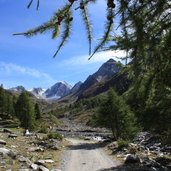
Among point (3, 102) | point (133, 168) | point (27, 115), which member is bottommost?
point (133, 168)

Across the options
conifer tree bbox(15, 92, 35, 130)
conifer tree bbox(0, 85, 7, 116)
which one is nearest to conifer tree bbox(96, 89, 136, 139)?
conifer tree bbox(15, 92, 35, 130)

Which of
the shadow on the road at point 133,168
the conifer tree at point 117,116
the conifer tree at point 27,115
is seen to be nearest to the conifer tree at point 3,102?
the conifer tree at point 27,115

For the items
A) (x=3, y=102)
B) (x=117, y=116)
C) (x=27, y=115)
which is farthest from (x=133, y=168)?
(x=3, y=102)

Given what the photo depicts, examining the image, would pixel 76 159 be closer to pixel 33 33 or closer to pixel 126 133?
pixel 126 133

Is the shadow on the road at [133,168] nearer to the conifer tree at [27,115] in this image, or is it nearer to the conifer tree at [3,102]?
the conifer tree at [27,115]

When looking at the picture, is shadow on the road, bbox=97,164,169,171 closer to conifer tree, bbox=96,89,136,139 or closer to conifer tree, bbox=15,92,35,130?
conifer tree, bbox=96,89,136,139

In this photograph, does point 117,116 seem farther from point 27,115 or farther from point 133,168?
point 27,115

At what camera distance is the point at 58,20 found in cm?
409

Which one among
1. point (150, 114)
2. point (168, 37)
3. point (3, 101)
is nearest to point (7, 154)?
point (150, 114)

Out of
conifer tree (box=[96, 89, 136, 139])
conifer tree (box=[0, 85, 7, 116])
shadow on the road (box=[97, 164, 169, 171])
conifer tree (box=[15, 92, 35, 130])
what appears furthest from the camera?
conifer tree (box=[0, 85, 7, 116])

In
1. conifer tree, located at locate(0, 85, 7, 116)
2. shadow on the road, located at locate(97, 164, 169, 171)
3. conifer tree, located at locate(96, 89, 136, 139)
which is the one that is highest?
conifer tree, located at locate(0, 85, 7, 116)

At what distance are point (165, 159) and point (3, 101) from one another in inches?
3579

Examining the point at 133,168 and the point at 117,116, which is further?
the point at 117,116

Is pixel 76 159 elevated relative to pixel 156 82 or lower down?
lower down
